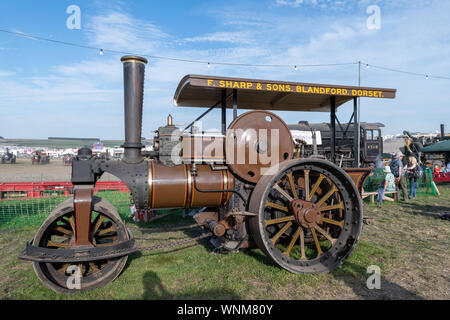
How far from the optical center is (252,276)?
3496mm

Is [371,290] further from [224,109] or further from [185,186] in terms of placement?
[224,109]

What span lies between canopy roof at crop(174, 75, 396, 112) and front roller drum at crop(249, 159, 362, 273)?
41.7 inches

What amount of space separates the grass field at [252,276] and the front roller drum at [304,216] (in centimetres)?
20

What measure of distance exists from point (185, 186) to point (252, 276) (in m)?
1.32

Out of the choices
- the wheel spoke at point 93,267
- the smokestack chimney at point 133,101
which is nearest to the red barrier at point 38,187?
the wheel spoke at point 93,267

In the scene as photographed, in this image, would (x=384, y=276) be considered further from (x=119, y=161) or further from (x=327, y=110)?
(x=119, y=161)

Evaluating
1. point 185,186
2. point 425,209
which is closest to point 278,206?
point 185,186

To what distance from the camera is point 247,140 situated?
3719 mm

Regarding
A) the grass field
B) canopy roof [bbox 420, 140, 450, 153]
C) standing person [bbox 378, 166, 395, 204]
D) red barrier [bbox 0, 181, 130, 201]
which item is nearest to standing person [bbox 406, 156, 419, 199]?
standing person [bbox 378, 166, 395, 204]

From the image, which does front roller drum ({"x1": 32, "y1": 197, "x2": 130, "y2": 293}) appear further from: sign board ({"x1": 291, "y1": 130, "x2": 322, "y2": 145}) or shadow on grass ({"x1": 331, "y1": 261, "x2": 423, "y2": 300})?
sign board ({"x1": 291, "y1": 130, "x2": 322, "y2": 145})

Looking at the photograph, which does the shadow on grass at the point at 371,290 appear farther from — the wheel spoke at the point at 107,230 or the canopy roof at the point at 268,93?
the wheel spoke at the point at 107,230

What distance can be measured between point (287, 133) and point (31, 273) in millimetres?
3671

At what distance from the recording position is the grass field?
123 inches
